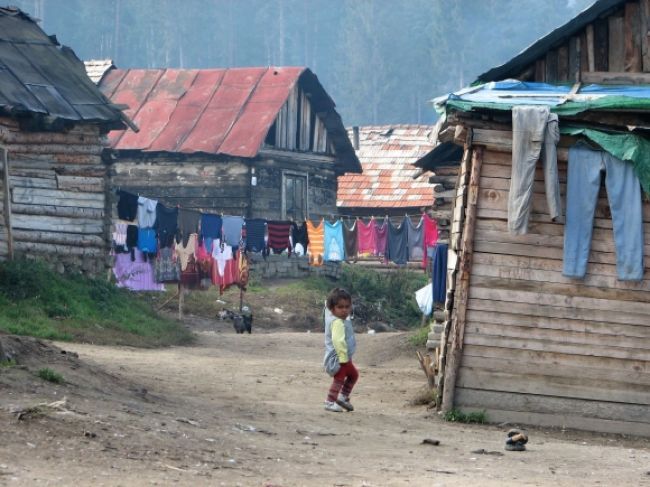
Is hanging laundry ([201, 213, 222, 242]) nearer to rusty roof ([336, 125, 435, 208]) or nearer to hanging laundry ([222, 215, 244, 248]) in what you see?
hanging laundry ([222, 215, 244, 248])

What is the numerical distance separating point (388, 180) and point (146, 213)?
62.6 feet

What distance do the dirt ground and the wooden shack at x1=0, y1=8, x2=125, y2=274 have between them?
7.63 metres

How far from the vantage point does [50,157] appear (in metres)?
24.1

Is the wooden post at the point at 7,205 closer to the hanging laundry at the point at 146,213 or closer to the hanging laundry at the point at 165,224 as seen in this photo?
the hanging laundry at the point at 146,213

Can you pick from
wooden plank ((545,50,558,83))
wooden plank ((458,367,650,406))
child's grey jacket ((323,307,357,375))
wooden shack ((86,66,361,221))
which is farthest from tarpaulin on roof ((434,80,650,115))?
wooden shack ((86,66,361,221))

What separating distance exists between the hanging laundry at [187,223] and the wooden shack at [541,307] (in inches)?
528

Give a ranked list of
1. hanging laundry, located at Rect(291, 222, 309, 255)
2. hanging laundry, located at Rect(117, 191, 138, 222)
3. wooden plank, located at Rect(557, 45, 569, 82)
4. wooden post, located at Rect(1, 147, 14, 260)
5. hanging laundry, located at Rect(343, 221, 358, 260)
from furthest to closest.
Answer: hanging laundry, located at Rect(343, 221, 358, 260)
hanging laundry, located at Rect(291, 222, 309, 255)
hanging laundry, located at Rect(117, 191, 138, 222)
wooden post, located at Rect(1, 147, 14, 260)
wooden plank, located at Rect(557, 45, 569, 82)

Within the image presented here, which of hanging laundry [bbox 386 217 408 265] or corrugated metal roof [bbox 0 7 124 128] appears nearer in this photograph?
corrugated metal roof [bbox 0 7 124 128]

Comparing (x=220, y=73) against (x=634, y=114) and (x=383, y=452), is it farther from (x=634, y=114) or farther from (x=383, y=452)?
(x=383, y=452)

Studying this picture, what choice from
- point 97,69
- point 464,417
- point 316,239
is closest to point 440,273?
point 464,417

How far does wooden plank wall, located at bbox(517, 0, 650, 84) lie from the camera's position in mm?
15078

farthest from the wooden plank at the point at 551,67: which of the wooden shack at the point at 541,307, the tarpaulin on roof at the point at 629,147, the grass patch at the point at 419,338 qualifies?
the grass patch at the point at 419,338

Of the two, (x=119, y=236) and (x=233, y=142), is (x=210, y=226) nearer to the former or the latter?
(x=119, y=236)

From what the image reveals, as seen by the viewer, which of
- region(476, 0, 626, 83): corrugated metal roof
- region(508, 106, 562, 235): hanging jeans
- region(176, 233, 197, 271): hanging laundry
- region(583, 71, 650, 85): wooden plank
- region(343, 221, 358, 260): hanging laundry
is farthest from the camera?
region(343, 221, 358, 260): hanging laundry
